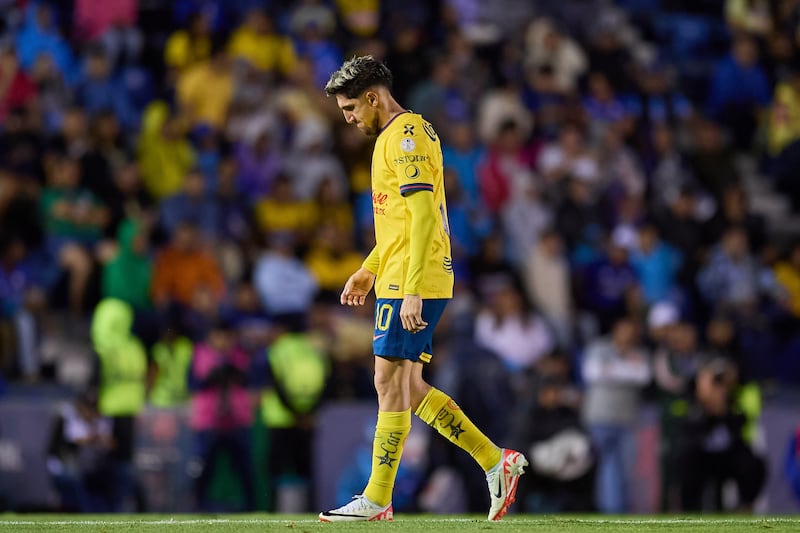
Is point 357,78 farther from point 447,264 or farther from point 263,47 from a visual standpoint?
point 263,47

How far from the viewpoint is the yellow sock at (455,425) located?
7867mm

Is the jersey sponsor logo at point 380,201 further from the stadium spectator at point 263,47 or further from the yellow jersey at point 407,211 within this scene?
the stadium spectator at point 263,47

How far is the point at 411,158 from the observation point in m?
7.51

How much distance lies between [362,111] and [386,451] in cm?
185

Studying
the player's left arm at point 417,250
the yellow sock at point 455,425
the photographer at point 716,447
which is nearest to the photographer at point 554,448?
the photographer at point 716,447

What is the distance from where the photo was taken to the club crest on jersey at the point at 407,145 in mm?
7531

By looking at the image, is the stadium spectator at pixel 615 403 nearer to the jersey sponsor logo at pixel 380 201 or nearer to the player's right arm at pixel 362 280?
the player's right arm at pixel 362 280

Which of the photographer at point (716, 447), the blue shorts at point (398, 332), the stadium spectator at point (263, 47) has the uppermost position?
the stadium spectator at point (263, 47)

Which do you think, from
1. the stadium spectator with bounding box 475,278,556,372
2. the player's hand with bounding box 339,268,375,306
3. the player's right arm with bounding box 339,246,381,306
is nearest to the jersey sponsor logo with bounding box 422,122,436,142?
the player's right arm with bounding box 339,246,381,306

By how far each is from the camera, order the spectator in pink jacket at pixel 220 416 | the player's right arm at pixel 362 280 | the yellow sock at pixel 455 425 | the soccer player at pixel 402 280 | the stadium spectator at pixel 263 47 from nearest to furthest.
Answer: the soccer player at pixel 402 280
the yellow sock at pixel 455 425
the player's right arm at pixel 362 280
the spectator in pink jacket at pixel 220 416
the stadium spectator at pixel 263 47

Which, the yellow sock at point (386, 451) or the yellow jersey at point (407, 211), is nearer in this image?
the yellow jersey at point (407, 211)

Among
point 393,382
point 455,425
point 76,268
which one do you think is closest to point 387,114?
point 393,382

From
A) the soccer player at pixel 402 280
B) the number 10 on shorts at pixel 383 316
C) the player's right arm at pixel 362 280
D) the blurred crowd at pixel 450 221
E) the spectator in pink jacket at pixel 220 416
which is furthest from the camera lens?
the blurred crowd at pixel 450 221

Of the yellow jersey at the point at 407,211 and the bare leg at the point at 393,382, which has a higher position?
the yellow jersey at the point at 407,211
